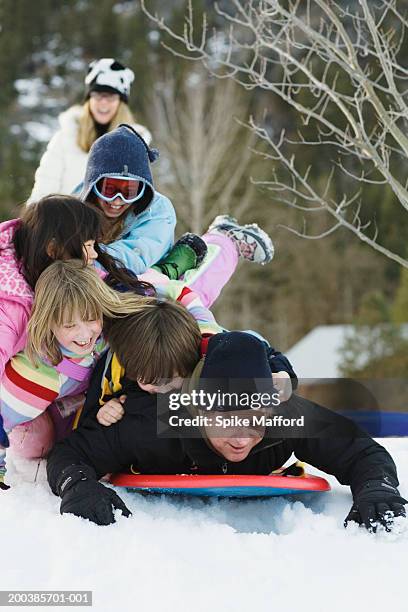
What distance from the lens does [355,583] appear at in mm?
1756

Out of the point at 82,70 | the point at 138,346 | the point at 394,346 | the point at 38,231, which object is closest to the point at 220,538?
the point at 138,346

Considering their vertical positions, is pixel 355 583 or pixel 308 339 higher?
pixel 355 583

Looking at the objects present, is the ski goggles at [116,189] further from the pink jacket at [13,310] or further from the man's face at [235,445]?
the man's face at [235,445]

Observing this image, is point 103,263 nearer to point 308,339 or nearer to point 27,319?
point 27,319

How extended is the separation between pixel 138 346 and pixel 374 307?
11.8m

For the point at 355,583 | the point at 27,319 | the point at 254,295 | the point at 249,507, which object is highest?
the point at 27,319

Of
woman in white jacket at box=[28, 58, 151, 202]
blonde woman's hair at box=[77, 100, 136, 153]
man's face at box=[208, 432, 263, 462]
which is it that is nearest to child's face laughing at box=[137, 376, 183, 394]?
man's face at box=[208, 432, 263, 462]

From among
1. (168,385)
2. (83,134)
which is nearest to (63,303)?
(168,385)

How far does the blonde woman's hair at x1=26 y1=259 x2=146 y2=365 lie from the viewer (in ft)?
7.87

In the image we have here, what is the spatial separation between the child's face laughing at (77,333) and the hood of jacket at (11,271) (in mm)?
142

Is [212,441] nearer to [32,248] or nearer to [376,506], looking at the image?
[376,506]

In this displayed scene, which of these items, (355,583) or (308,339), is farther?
(308,339)

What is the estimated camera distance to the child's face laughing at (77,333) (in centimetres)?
242

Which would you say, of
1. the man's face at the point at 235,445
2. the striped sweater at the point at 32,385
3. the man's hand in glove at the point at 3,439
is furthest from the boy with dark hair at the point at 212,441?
the man's hand in glove at the point at 3,439
